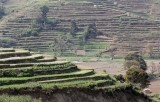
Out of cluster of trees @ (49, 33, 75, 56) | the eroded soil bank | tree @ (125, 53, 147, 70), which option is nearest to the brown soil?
tree @ (125, 53, 147, 70)

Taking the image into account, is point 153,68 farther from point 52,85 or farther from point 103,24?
point 52,85

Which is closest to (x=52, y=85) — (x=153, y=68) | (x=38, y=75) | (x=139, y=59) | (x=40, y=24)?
(x=38, y=75)

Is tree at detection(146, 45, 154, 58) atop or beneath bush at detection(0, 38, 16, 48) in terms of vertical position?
beneath

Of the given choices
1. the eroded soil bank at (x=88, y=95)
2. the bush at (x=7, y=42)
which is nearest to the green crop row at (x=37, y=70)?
the eroded soil bank at (x=88, y=95)

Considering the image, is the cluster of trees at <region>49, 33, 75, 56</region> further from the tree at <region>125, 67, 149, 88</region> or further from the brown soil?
the tree at <region>125, 67, 149, 88</region>

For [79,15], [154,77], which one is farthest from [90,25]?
[154,77]

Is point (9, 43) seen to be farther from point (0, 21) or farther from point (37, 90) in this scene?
point (37, 90)

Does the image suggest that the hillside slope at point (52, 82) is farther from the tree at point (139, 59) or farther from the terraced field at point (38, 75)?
the tree at point (139, 59)
